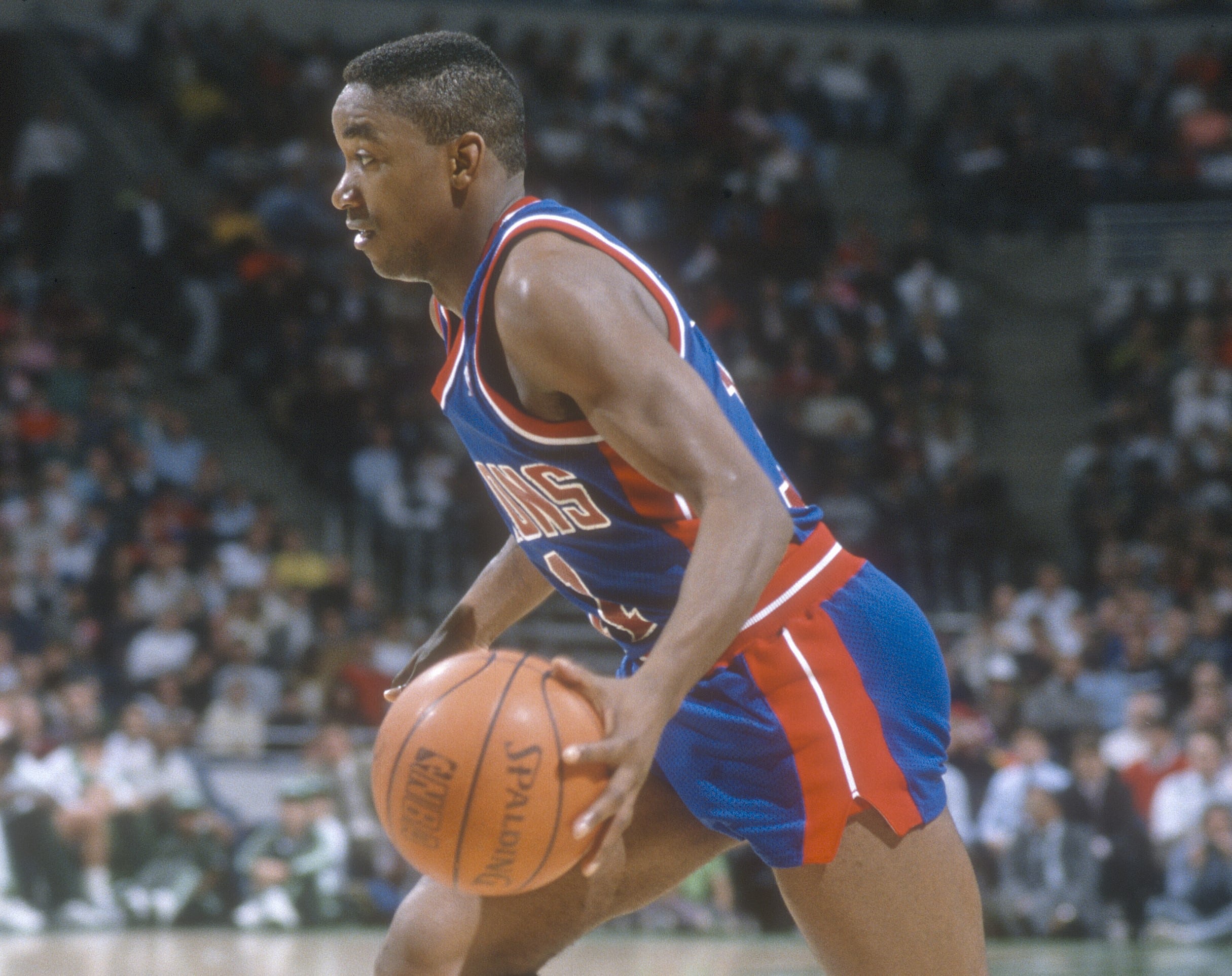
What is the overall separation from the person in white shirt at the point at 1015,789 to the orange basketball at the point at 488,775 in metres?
6.73

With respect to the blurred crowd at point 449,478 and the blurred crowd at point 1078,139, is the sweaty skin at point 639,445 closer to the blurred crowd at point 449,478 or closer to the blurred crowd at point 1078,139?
the blurred crowd at point 449,478

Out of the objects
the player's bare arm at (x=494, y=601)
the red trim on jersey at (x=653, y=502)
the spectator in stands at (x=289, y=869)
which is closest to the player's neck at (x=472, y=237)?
the red trim on jersey at (x=653, y=502)

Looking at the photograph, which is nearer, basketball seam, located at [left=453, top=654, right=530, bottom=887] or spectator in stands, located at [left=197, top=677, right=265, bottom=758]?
basketball seam, located at [left=453, top=654, right=530, bottom=887]

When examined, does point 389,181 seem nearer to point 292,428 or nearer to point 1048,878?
point 1048,878

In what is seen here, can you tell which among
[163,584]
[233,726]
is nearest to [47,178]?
[163,584]

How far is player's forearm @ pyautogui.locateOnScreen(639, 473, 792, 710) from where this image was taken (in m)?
1.93

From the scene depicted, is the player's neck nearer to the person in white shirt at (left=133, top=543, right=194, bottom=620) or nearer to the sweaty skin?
the sweaty skin

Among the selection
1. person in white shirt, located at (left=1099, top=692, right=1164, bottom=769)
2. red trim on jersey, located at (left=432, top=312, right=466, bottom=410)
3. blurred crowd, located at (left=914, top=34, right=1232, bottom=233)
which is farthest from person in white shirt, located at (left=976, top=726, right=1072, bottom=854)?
blurred crowd, located at (left=914, top=34, right=1232, bottom=233)

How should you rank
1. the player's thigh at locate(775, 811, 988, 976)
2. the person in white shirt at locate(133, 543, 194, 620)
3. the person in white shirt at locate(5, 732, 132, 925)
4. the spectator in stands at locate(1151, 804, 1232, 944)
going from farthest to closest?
the person in white shirt at locate(133, 543, 194, 620), the spectator in stands at locate(1151, 804, 1232, 944), the person in white shirt at locate(5, 732, 132, 925), the player's thigh at locate(775, 811, 988, 976)

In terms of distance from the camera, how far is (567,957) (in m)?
7.20

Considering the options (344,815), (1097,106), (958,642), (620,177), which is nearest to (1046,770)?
(958,642)

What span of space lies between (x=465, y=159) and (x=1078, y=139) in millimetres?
13953

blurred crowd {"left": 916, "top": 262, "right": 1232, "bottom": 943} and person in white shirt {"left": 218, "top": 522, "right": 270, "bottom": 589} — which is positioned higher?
person in white shirt {"left": 218, "top": 522, "right": 270, "bottom": 589}

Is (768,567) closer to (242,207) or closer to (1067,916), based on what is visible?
(1067,916)
